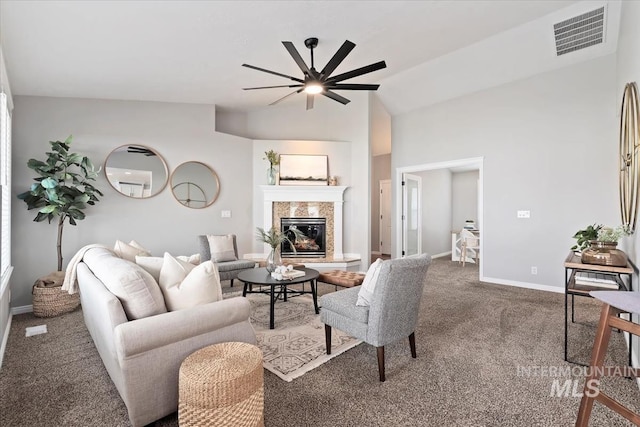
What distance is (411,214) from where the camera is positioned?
275 inches

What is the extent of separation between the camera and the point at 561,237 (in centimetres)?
440

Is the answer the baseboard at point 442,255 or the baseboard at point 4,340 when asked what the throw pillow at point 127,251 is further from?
the baseboard at point 442,255

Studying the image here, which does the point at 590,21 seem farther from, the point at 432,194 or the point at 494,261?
the point at 432,194

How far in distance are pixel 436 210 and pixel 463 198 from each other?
1.10 m

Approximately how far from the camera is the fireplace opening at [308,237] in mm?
5793

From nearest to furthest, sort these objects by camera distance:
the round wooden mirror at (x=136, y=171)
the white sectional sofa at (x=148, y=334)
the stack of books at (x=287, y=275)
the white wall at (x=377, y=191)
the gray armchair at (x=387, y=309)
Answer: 1. the white sectional sofa at (x=148, y=334)
2. the gray armchair at (x=387, y=309)
3. the stack of books at (x=287, y=275)
4. the round wooden mirror at (x=136, y=171)
5. the white wall at (x=377, y=191)

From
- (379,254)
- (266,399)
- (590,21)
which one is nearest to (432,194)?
(379,254)

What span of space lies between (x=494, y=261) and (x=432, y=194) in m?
3.23

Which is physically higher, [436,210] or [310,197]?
[310,197]

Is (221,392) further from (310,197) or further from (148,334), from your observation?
(310,197)

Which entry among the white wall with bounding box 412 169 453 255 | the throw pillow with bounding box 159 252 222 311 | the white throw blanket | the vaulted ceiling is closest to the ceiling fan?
the vaulted ceiling

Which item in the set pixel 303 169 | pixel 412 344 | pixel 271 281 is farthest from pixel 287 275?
pixel 303 169

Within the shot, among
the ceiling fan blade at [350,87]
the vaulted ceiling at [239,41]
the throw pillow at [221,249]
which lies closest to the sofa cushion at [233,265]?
the throw pillow at [221,249]

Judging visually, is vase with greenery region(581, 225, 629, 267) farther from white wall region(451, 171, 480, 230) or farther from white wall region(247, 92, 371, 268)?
white wall region(451, 171, 480, 230)
